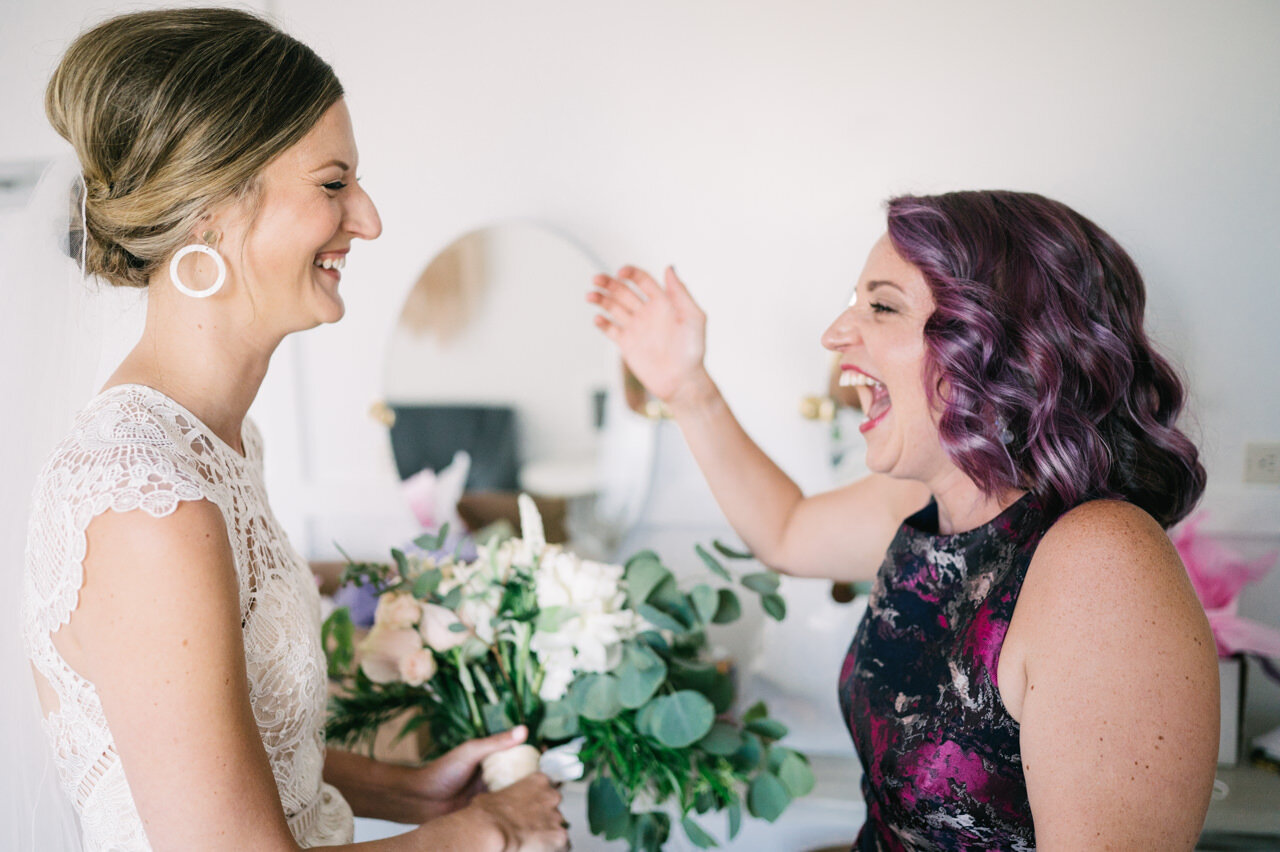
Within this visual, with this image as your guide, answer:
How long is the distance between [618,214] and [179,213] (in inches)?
45.9

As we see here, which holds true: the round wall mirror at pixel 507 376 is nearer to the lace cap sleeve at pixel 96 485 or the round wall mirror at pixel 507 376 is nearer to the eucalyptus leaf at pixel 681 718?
the eucalyptus leaf at pixel 681 718

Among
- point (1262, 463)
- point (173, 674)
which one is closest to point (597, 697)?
point (173, 674)

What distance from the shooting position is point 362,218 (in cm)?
107

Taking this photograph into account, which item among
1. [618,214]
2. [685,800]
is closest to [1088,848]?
[685,800]

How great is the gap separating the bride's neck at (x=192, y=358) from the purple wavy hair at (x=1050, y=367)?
849mm

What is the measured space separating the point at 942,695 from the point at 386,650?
0.76 meters

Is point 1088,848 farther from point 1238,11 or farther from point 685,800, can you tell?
point 1238,11

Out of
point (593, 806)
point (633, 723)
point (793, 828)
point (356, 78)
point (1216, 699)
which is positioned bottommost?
point (793, 828)

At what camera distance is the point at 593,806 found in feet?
4.10

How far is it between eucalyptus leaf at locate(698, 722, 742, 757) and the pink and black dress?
17cm

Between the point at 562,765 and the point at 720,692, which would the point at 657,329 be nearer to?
the point at 720,692

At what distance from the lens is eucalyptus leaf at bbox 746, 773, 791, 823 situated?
4.22ft

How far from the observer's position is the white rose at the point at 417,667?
48.4 inches

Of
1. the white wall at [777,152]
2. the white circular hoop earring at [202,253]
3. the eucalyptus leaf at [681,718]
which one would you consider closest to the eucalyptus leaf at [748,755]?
the eucalyptus leaf at [681,718]
